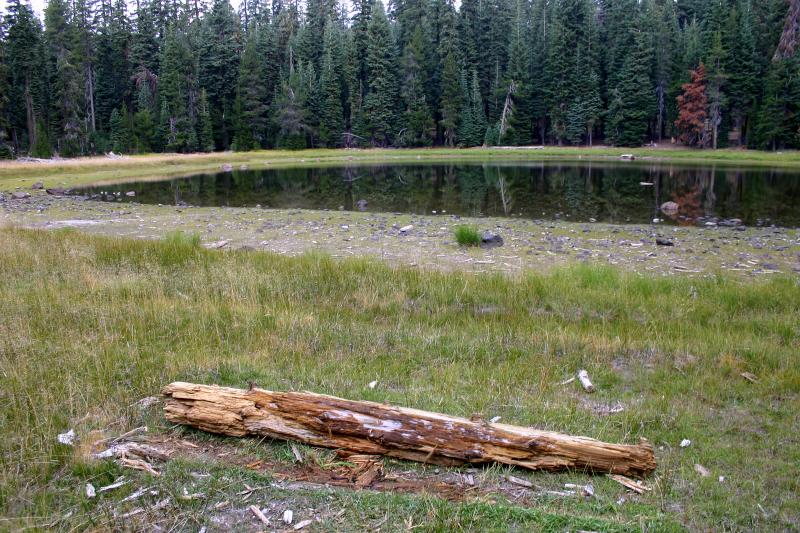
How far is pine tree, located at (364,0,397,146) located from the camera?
237ft

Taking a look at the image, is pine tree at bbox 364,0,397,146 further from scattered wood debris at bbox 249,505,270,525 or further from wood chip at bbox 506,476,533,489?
scattered wood debris at bbox 249,505,270,525

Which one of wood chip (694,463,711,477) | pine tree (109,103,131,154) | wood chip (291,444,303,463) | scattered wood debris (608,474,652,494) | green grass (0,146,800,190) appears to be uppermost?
pine tree (109,103,131,154)

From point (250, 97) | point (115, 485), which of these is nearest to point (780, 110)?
point (250, 97)

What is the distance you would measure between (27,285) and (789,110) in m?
62.3

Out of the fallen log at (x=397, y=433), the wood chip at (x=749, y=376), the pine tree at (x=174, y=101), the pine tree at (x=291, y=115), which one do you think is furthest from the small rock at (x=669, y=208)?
the pine tree at (x=174, y=101)

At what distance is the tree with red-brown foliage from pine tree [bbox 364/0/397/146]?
31.1m

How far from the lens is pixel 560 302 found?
9102 mm

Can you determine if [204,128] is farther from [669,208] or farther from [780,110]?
[669,208]

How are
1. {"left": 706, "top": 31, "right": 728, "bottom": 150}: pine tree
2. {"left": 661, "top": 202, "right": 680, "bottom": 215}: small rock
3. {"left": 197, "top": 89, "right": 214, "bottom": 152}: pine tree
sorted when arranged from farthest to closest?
{"left": 197, "top": 89, "right": 214, "bottom": 152}: pine tree, {"left": 706, "top": 31, "right": 728, "bottom": 150}: pine tree, {"left": 661, "top": 202, "right": 680, "bottom": 215}: small rock

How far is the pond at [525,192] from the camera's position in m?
23.2

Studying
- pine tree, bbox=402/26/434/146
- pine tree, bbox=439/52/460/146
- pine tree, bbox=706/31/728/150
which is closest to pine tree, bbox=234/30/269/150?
pine tree, bbox=402/26/434/146

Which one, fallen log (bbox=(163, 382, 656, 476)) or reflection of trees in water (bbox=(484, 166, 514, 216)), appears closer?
fallen log (bbox=(163, 382, 656, 476))

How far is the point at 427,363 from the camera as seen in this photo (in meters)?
6.64

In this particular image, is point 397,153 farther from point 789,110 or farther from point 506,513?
point 506,513
